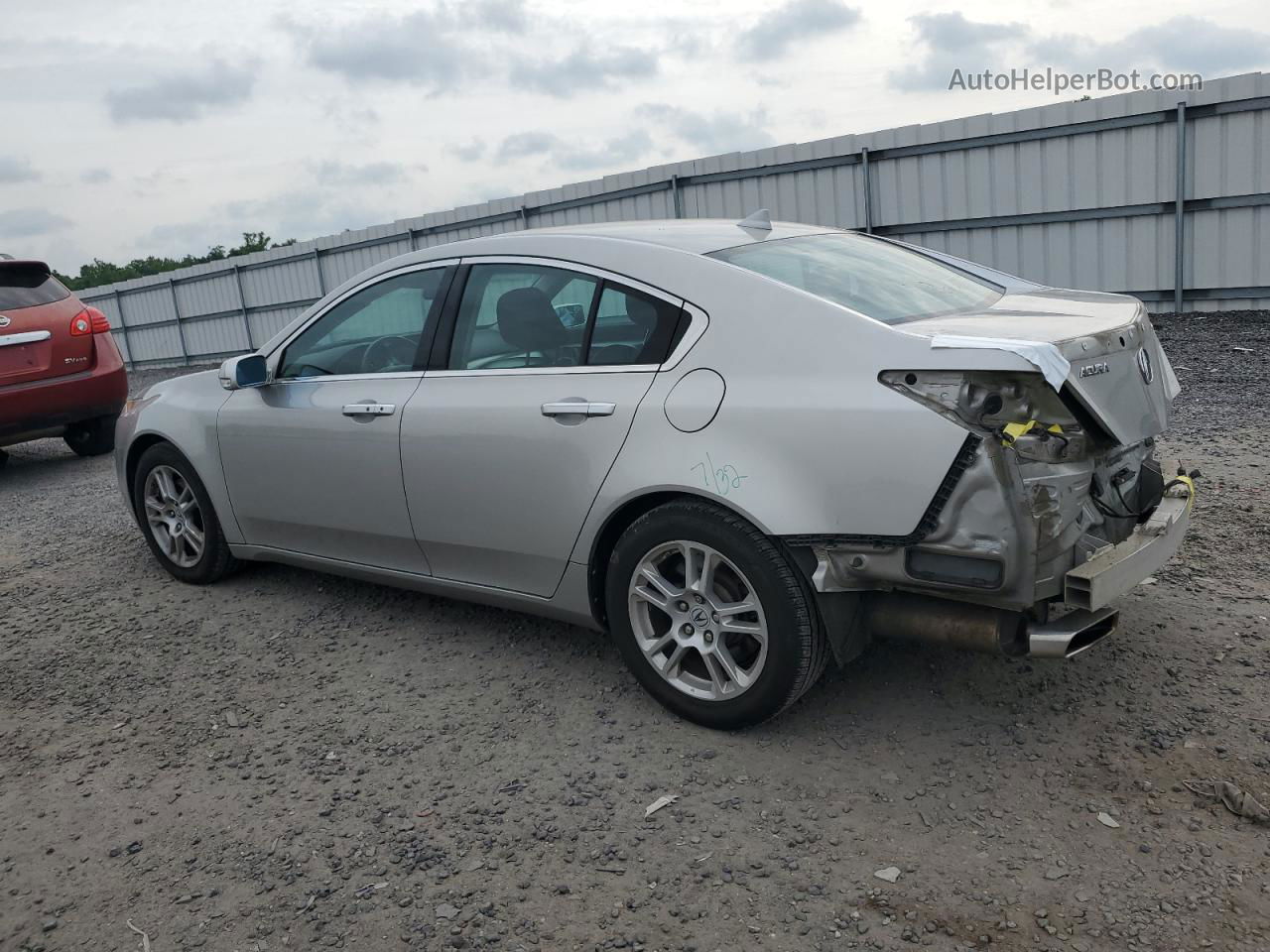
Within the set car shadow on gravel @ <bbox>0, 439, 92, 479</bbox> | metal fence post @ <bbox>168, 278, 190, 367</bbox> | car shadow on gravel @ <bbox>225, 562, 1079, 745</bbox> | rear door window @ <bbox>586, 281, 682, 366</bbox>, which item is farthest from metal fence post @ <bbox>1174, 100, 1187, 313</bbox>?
metal fence post @ <bbox>168, 278, 190, 367</bbox>

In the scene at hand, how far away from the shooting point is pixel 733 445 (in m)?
3.20

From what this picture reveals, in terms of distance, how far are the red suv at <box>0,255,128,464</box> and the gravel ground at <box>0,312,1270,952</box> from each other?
178 inches

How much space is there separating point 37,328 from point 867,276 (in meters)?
7.45

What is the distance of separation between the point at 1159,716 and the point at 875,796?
39.6 inches

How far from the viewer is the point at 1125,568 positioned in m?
3.02

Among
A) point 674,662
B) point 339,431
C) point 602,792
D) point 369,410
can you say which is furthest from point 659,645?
point 339,431

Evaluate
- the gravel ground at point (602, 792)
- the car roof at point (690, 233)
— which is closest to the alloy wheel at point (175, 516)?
the gravel ground at point (602, 792)

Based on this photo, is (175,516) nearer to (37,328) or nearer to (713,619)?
(713,619)

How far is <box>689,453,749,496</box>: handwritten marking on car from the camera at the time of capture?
3186 millimetres

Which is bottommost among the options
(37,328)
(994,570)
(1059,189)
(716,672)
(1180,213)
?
(716,672)

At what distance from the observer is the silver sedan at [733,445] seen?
288 centimetres

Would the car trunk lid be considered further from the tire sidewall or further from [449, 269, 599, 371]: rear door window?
the tire sidewall

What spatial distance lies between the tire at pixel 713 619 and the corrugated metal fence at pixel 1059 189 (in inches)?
401

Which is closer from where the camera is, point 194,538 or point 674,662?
point 674,662
